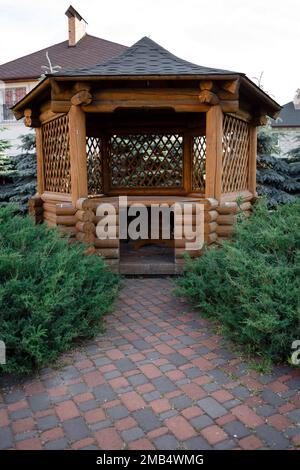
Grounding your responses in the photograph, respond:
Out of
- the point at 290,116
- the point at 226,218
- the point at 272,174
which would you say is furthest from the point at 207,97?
the point at 290,116

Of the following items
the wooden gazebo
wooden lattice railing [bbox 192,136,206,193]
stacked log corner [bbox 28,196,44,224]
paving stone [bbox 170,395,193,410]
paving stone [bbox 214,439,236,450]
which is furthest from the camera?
wooden lattice railing [bbox 192,136,206,193]

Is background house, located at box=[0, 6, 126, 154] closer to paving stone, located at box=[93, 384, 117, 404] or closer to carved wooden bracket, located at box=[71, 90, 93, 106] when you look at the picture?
carved wooden bracket, located at box=[71, 90, 93, 106]

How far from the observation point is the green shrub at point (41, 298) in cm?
288

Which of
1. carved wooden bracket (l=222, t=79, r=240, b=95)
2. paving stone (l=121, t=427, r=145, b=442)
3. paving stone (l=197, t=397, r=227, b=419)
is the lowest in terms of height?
paving stone (l=121, t=427, r=145, b=442)

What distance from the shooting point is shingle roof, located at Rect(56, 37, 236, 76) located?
16.1 feet

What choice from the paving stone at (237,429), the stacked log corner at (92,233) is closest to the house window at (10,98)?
the stacked log corner at (92,233)

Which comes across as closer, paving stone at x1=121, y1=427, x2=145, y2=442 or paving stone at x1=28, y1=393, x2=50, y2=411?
paving stone at x1=121, y1=427, x2=145, y2=442

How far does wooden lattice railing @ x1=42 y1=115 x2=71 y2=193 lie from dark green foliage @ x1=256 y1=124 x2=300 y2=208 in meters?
5.51

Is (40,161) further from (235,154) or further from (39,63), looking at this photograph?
(39,63)

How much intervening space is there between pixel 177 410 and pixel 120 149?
6057 millimetres

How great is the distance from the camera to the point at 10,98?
1717 cm

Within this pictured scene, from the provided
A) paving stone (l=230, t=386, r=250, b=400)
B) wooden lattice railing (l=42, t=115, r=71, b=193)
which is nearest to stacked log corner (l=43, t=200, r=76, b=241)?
wooden lattice railing (l=42, t=115, r=71, b=193)

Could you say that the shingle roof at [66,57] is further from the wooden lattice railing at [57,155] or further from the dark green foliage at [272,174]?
the wooden lattice railing at [57,155]

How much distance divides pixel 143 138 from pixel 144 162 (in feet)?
1.55
